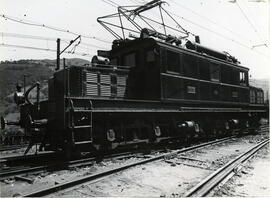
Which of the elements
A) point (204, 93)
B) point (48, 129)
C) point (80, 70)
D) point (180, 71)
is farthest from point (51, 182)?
point (204, 93)

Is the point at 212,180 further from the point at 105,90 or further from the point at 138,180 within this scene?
the point at 105,90

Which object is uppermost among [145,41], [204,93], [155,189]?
[145,41]

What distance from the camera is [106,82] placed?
29.8ft

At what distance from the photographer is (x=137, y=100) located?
30.1ft

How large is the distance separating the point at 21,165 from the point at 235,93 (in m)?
12.1

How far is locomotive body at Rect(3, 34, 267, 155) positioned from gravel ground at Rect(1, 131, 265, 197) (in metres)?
1.12

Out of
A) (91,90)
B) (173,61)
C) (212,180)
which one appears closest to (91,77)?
(91,90)

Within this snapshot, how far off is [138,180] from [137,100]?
135 inches

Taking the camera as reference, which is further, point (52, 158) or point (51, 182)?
point (52, 158)

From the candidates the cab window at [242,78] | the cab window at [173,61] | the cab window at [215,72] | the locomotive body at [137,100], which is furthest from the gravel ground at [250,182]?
the cab window at [242,78]

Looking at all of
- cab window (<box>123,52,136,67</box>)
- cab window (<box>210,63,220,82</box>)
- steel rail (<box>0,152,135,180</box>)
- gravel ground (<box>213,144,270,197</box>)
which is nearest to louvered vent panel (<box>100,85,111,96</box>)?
steel rail (<box>0,152,135,180</box>)

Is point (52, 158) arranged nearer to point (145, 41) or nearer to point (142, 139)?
point (142, 139)

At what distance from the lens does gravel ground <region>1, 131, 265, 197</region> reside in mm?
5328

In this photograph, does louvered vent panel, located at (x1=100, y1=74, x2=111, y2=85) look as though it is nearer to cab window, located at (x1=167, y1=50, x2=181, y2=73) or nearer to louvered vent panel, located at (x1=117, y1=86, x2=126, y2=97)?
louvered vent panel, located at (x1=117, y1=86, x2=126, y2=97)
